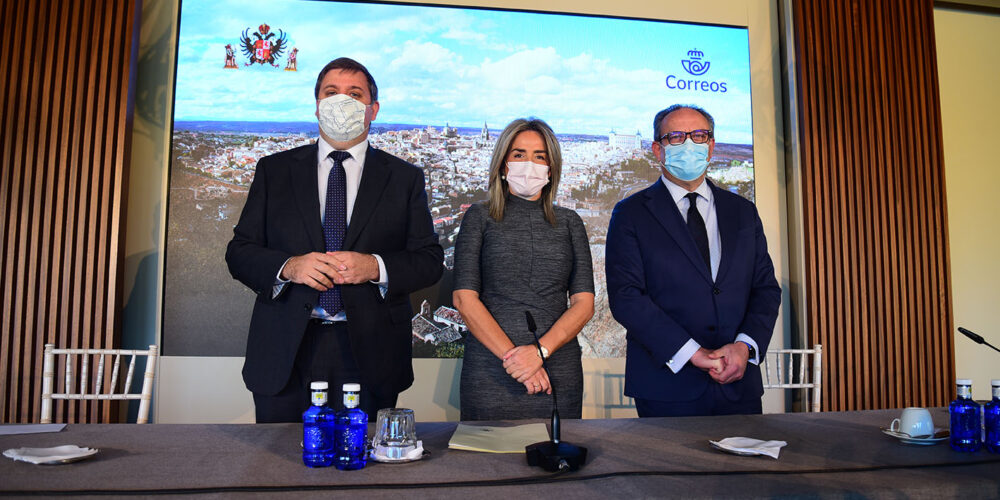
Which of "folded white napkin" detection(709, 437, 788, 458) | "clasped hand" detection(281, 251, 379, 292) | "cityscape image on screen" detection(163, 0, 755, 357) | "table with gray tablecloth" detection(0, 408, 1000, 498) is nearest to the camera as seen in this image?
"table with gray tablecloth" detection(0, 408, 1000, 498)

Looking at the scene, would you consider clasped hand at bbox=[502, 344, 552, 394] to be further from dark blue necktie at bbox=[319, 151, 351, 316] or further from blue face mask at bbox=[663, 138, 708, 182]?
blue face mask at bbox=[663, 138, 708, 182]

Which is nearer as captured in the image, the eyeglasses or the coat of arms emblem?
the eyeglasses

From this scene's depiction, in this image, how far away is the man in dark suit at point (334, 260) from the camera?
7.15 feet

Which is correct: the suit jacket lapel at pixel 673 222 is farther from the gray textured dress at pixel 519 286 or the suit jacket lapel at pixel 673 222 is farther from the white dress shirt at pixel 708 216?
the gray textured dress at pixel 519 286

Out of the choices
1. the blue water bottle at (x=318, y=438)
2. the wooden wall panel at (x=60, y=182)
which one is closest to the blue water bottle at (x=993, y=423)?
the blue water bottle at (x=318, y=438)

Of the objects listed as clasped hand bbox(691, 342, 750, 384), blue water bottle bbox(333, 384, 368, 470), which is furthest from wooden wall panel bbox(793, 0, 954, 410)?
blue water bottle bbox(333, 384, 368, 470)

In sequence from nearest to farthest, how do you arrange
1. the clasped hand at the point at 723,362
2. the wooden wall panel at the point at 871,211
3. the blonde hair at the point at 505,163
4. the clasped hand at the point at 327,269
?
the clasped hand at the point at 327,269 < the clasped hand at the point at 723,362 < the blonde hair at the point at 505,163 < the wooden wall panel at the point at 871,211

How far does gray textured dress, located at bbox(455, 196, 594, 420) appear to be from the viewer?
2383 millimetres

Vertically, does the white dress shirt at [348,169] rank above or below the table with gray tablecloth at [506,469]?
above

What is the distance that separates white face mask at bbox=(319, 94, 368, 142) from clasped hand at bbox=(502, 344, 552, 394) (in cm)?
96

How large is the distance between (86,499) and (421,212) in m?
1.53

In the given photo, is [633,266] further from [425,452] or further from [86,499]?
[86,499]

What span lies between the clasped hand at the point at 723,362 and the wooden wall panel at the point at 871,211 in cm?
200

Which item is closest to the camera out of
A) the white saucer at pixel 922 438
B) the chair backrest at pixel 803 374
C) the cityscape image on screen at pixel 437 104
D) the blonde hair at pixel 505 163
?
the white saucer at pixel 922 438
